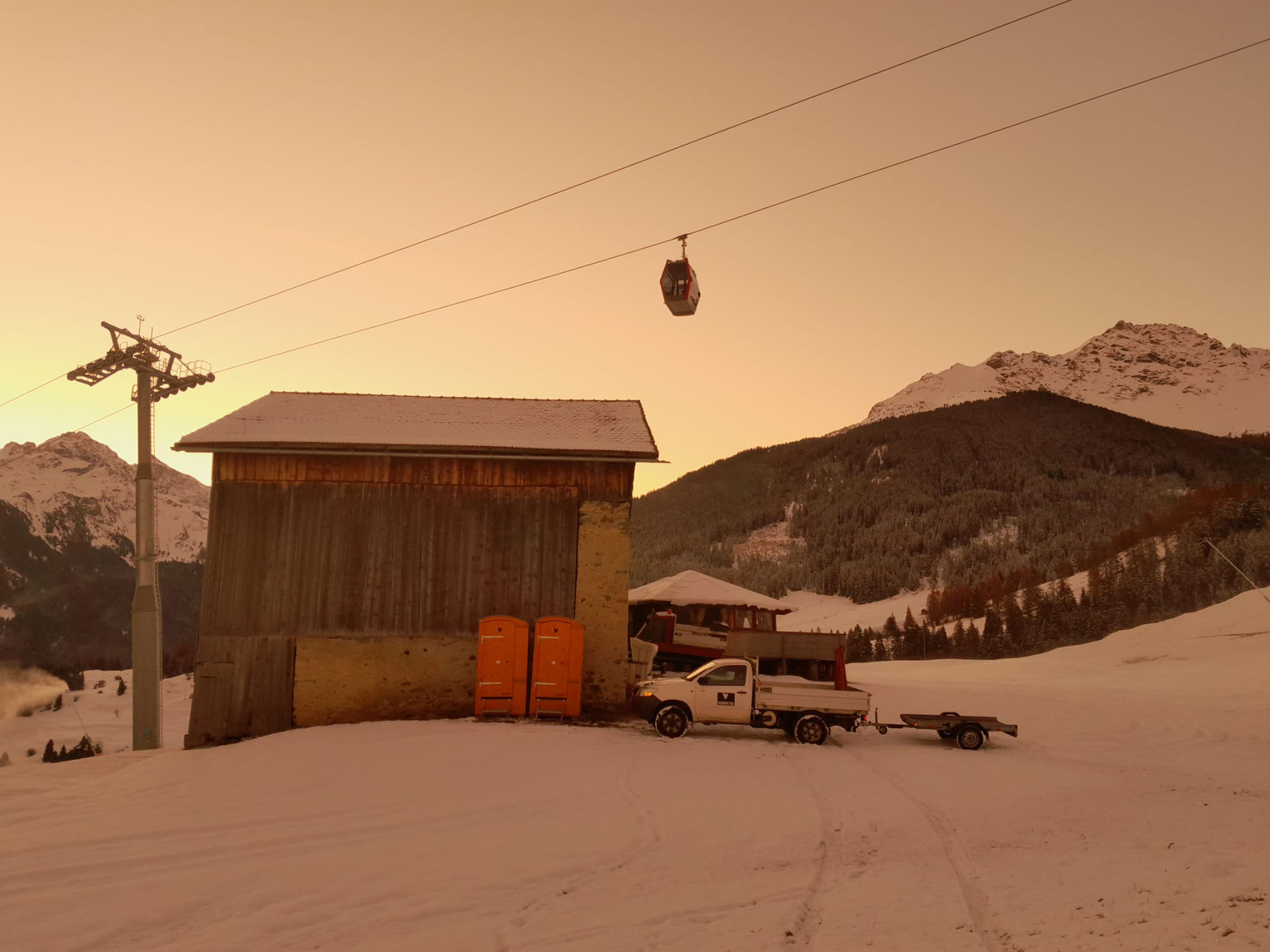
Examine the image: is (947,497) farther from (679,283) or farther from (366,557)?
(679,283)

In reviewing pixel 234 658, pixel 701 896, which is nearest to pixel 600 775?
pixel 701 896

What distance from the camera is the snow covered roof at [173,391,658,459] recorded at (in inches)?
777

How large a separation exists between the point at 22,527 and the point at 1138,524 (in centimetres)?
21040

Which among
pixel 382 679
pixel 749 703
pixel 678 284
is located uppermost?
pixel 678 284

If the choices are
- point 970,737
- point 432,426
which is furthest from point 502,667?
point 970,737

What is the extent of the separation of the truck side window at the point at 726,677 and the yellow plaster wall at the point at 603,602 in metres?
2.31

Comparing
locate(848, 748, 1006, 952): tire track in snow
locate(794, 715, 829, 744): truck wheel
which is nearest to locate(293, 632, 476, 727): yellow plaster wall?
locate(794, 715, 829, 744): truck wheel

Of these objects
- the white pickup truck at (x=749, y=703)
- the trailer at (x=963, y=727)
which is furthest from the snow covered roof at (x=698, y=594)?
the trailer at (x=963, y=727)

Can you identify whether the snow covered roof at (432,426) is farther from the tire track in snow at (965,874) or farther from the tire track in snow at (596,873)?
the tire track in snow at (965,874)

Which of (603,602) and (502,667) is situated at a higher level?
(603,602)

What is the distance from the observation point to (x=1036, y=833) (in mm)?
10789

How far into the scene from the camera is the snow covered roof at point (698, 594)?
33438mm

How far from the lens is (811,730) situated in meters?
17.8

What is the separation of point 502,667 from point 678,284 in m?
9.12
